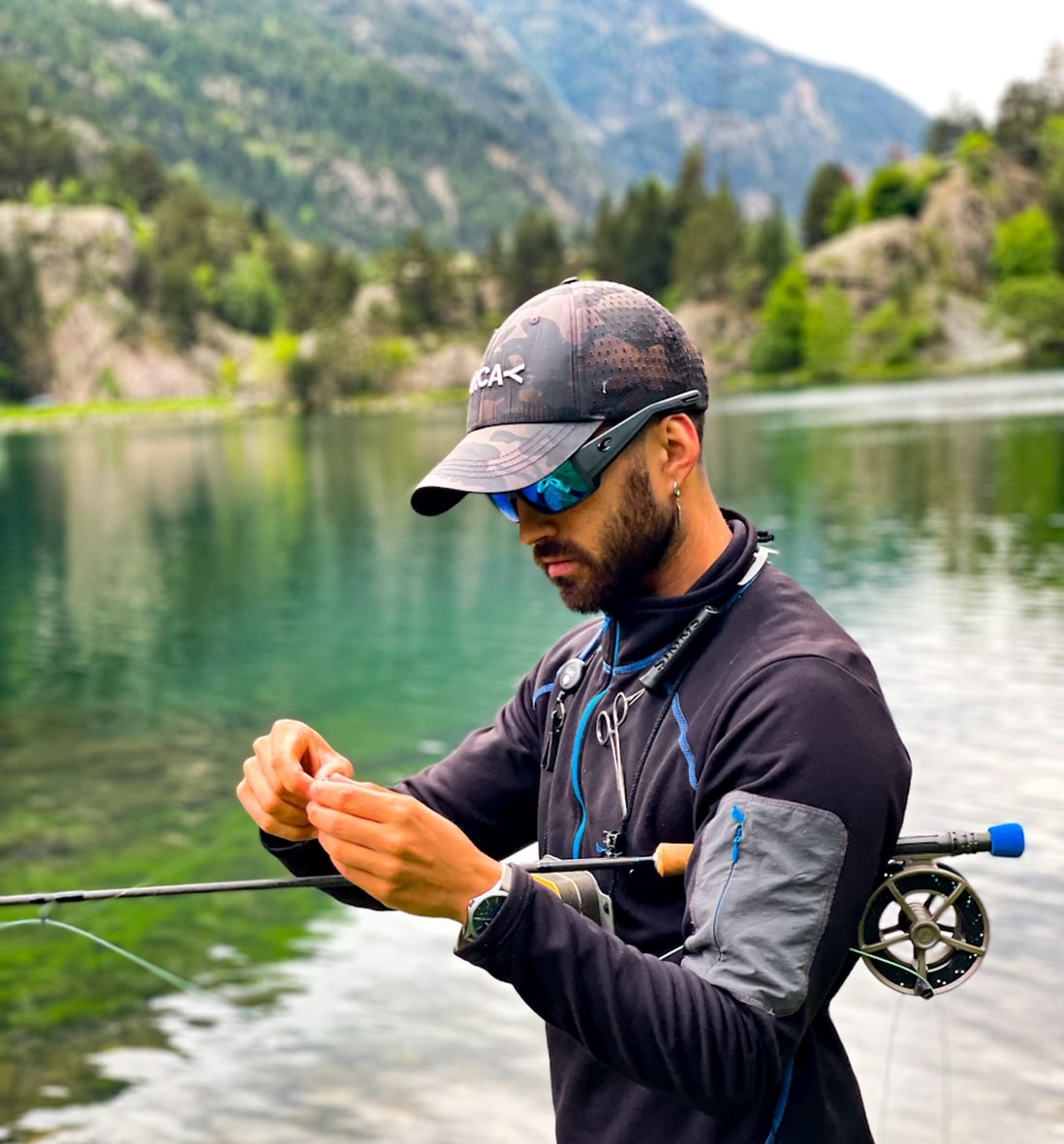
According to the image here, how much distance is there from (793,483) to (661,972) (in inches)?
1569

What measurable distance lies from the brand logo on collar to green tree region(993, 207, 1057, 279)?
155 metres

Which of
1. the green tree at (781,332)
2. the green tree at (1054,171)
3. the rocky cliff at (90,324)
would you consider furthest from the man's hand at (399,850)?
the rocky cliff at (90,324)

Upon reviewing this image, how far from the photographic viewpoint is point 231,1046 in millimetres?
8461

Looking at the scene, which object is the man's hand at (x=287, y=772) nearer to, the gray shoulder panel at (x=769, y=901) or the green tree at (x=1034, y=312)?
the gray shoulder panel at (x=769, y=901)

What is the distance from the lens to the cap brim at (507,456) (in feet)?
8.25

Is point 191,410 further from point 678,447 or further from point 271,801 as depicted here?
point 678,447

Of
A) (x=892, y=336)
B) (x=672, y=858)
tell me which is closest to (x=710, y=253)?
(x=892, y=336)

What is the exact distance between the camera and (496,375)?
2621 mm

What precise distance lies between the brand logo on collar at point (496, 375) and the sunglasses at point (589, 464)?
19cm

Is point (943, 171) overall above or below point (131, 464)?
above

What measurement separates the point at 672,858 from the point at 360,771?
12.4 meters

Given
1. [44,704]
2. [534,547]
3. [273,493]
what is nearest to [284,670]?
[44,704]

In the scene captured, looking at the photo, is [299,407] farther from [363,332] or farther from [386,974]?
[386,974]

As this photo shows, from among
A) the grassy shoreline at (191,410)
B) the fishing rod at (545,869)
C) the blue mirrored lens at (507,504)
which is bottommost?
the grassy shoreline at (191,410)
